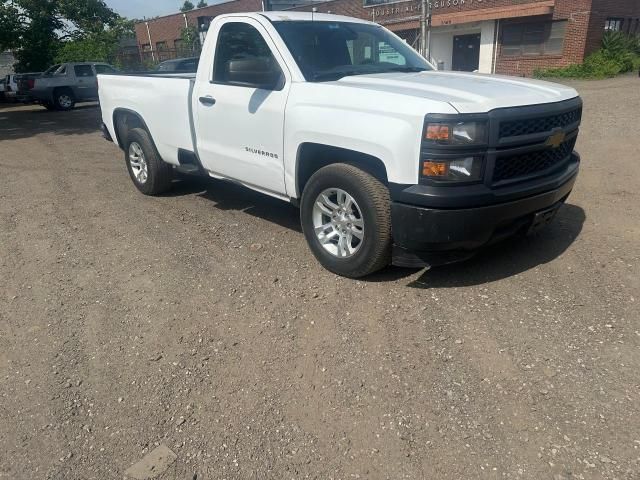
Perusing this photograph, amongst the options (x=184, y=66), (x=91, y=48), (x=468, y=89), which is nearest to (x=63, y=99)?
(x=91, y=48)

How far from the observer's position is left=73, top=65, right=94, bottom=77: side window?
765 inches

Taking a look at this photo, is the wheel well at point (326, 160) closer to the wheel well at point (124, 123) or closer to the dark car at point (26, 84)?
the wheel well at point (124, 123)

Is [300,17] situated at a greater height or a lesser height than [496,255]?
greater

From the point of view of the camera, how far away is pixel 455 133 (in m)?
3.18

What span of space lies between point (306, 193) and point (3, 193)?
5124 millimetres

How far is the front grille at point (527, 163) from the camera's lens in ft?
11.2

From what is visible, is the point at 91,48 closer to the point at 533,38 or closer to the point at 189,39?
the point at 189,39

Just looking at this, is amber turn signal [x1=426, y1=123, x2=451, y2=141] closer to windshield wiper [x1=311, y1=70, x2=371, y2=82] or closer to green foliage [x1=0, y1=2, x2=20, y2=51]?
windshield wiper [x1=311, y1=70, x2=371, y2=82]

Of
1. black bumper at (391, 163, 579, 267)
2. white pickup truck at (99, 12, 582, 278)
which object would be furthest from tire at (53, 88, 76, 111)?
black bumper at (391, 163, 579, 267)

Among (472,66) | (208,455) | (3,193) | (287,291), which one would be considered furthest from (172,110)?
(472,66)

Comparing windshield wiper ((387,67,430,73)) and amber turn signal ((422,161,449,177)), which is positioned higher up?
windshield wiper ((387,67,430,73))

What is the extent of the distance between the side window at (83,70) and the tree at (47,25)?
779 cm

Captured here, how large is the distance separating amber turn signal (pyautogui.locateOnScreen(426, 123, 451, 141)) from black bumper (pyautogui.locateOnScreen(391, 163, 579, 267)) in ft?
1.16

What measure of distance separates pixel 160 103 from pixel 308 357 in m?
3.67
